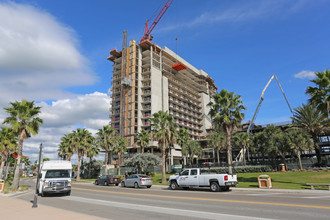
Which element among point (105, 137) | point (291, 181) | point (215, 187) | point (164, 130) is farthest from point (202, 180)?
point (105, 137)

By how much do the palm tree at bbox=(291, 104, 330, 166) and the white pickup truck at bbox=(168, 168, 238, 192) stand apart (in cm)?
2534

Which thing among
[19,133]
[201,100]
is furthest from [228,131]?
[201,100]

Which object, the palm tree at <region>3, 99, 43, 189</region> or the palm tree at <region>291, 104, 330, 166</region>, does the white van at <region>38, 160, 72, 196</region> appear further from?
the palm tree at <region>291, 104, 330, 166</region>

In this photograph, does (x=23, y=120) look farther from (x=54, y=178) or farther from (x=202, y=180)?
(x=202, y=180)

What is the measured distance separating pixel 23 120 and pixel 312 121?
142ft

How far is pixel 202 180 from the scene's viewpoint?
19.2m

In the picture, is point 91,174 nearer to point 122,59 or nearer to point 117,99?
point 117,99

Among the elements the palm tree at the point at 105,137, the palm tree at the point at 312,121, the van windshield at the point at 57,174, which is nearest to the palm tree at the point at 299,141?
the palm tree at the point at 312,121

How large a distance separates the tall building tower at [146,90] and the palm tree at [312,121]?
5157 cm

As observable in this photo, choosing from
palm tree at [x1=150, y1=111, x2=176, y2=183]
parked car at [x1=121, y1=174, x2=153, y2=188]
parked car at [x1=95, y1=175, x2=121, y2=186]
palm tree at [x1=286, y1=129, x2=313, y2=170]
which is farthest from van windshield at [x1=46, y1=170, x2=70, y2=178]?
palm tree at [x1=286, y1=129, x2=313, y2=170]

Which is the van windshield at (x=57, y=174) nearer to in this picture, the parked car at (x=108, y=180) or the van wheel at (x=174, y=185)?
the van wheel at (x=174, y=185)

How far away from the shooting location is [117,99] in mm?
91438

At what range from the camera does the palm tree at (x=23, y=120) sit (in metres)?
24.7

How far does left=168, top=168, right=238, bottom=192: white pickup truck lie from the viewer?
1784cm
